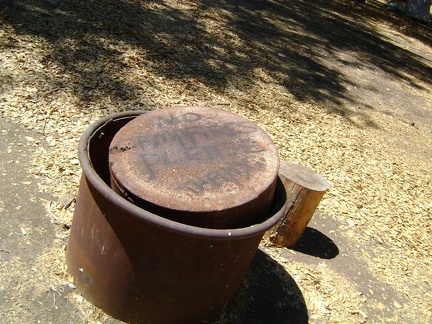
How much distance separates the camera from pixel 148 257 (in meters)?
2.37

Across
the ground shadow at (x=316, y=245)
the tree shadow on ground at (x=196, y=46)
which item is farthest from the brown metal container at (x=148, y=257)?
the tree shadow on ground at (x=196, y=46)

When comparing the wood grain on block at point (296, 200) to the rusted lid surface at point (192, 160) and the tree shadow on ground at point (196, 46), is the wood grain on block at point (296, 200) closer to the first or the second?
the rusted lid surface at point (192, 160)

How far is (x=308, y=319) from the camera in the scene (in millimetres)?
3248

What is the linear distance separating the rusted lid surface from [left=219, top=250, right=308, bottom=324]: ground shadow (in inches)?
39.4

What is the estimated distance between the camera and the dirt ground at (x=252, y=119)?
3.27 metres

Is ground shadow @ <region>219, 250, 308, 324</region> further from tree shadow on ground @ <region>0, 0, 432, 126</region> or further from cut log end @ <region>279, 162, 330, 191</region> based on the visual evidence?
tree shadow on ground @ <region>0, 0, 432, 126</region>

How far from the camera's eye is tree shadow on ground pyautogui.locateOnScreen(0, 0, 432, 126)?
558 cm

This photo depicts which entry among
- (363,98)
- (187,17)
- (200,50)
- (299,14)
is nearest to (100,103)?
(200,50)

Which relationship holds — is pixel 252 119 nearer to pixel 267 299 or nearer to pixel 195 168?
pixel 267 299

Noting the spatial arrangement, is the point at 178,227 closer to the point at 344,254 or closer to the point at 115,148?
the point at 115,148

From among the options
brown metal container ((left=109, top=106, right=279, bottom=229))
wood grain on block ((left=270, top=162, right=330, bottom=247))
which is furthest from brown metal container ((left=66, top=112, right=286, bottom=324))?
wood grain on block ((left=270, top=162, right=330, bottom=247))

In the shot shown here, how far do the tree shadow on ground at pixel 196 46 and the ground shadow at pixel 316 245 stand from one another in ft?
8.19

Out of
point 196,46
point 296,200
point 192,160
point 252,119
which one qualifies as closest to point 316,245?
point 296,200

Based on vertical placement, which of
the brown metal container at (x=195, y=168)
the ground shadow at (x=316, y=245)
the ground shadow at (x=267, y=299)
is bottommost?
the ground shadow at (x=267, y=299)
